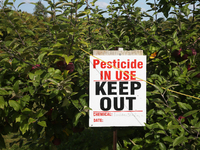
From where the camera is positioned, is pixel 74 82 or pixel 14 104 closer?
pixel 14 104

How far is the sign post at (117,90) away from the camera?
1.72 meters

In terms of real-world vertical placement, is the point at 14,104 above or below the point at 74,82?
below

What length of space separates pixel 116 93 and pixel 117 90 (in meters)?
0.03

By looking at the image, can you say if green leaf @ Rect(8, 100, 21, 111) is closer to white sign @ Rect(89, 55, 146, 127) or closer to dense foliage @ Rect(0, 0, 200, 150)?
dense foliage @ Rect(0, 0, 200, 150)

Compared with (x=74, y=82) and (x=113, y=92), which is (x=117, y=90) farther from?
(x=74, y=82)

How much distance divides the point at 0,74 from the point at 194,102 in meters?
1.66

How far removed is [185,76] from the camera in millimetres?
1809

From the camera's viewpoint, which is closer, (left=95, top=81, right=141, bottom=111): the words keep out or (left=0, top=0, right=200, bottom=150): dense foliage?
(left=0, top=0, right=200, bottom=150): dense foliage

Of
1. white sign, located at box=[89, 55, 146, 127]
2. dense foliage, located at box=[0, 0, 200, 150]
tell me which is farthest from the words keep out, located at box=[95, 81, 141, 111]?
dense foliage, located at box=[0, 0, 200, 150]

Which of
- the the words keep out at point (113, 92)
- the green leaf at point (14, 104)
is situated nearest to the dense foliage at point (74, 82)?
the green leaf at point (14, 104)

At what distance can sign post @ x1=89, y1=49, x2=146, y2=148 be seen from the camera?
5.64ft

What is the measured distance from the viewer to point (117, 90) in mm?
1721

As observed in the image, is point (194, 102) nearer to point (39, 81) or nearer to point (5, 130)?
point (39, 81)

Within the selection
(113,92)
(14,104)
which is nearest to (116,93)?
(113,92)
